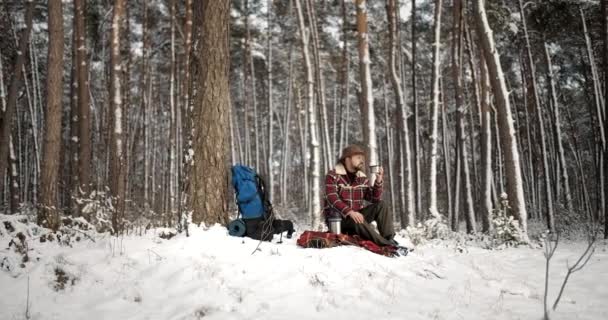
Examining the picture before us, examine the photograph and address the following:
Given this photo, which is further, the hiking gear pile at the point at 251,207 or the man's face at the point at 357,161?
the man's face at the point at 357,161

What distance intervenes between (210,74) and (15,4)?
13.8m

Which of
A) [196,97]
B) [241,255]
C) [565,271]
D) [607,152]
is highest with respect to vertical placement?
[196,97]

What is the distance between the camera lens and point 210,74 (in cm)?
478

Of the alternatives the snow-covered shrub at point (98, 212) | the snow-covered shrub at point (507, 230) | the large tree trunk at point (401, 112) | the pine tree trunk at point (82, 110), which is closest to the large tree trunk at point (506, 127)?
the snow-covered shrub at point (507, 230)

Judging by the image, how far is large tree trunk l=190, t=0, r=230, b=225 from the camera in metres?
4.64

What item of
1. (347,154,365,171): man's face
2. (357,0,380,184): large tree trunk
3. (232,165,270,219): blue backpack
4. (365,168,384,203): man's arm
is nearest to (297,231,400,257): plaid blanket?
(232,165,270,219): blue backpack

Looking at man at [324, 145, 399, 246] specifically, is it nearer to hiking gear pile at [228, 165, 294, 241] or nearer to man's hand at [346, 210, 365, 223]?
man's hand at [346, 210, 365, 223]

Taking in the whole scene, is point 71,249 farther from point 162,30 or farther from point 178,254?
point 162,30

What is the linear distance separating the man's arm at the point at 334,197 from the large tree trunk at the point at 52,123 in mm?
3774

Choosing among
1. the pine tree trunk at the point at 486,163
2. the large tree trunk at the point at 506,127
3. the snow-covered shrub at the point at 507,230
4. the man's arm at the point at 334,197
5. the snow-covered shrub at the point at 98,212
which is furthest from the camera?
the pine tree trunk at the point at 486,163

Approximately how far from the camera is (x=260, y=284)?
3.21 meters

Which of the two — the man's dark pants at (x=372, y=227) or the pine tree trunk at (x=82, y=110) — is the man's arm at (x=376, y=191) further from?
the pine tree trunk at (x=82, y=110)

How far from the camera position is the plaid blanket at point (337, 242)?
4582 mm

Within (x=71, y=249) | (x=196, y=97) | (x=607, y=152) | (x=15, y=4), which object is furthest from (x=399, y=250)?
(x=15, y=4)
